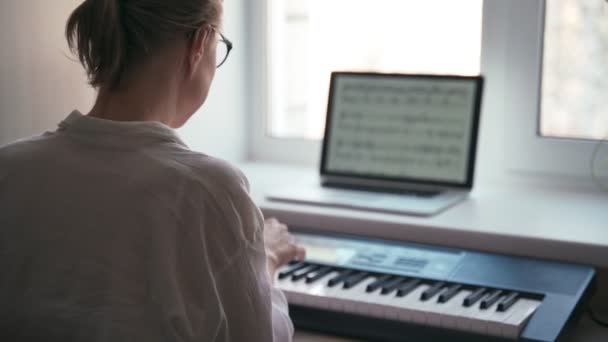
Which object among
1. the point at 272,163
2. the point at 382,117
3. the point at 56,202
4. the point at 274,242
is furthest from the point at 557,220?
the point at 56,202

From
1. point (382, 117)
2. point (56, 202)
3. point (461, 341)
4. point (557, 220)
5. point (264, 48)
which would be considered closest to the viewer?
point (56, 202)

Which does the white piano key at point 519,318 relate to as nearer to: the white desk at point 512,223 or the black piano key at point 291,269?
the white desk at point 512,223

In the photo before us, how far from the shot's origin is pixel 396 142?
1868 mm

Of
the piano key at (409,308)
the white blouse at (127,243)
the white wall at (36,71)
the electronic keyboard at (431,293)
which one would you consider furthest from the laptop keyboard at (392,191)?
the white blouse at (127,243)

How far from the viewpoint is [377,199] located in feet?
5.80

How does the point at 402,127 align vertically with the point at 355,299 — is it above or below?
above

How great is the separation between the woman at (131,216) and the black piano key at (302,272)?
0.41 m

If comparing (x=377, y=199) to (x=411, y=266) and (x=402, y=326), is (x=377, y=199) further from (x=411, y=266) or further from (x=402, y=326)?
(x=402, y=326)

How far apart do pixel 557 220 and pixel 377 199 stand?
0.36 metres

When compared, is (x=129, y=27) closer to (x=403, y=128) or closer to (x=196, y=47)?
(x=196, y=47)

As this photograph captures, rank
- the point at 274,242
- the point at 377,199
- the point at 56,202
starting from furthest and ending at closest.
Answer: the point at 377,199, the point at 274,242, the point at 56,202

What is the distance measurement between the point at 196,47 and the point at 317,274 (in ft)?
1.80

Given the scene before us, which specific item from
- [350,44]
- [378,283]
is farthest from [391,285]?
[350,44]

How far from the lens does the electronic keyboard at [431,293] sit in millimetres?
1293
